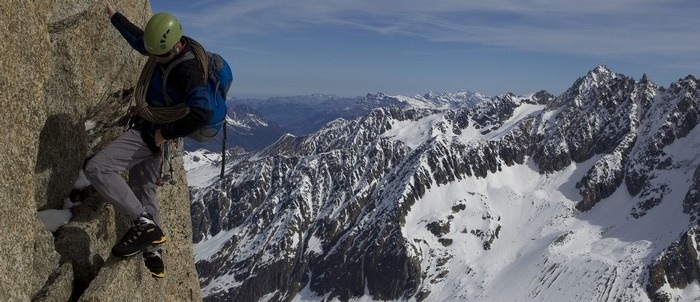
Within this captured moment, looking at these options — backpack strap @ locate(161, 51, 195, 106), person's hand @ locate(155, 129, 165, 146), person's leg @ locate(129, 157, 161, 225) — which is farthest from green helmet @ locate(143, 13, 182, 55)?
person's leg @ locate(129, 157, 161, 225)

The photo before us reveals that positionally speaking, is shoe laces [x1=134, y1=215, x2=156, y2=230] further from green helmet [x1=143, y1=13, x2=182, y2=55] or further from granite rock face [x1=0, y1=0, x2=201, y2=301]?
green helmet [x1=143, y1=13, x2=182, y2=55]

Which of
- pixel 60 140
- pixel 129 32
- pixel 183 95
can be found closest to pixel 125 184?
pixel 183 95

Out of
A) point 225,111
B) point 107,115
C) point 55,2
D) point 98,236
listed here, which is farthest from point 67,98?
point 225,111

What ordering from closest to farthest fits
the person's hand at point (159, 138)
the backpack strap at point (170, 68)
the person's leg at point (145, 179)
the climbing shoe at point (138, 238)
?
the backpack strap at point (170, 68) < the person's hand at point (159, 138) < the climbing shoe at point (138, 238) < the person's leg at point (145, 179)

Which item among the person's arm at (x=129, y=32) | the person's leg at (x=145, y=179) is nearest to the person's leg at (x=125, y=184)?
the person's leg at (x=145, y=179)

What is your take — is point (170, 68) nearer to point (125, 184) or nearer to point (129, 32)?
point (129, 32)

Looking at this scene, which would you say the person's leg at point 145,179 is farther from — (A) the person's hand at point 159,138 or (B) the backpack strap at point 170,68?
(B) the backpack strap at point 170,68

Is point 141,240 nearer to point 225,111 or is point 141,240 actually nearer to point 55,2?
point 225,111
